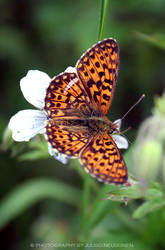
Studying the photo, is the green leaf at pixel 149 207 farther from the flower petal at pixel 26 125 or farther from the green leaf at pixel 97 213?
the flower petal at pixel 26 125

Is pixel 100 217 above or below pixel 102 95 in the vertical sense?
below

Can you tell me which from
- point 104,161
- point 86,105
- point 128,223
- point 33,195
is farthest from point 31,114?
point 33,195

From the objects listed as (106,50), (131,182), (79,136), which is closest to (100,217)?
(131,182)

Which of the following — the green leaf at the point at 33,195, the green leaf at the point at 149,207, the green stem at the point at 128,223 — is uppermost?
the green leaf at the point at 149,207

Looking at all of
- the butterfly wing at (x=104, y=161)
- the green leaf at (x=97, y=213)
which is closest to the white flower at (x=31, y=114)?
the butterfly wing at (x=104, y=161)

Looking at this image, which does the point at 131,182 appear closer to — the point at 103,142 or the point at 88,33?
the point at 103,142

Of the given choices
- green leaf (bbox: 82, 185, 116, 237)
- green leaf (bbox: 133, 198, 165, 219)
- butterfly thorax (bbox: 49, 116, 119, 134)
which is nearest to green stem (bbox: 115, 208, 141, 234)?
green leaf (bbox: 82, 185, 116, 237)

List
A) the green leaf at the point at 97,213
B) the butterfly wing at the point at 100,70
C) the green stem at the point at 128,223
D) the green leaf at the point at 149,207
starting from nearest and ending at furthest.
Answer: the butterfly wing at the point at 100,70
the green leaf at the point at 149,207
the green leaf at the point at 97,213
the green stem at the point at 128,223
